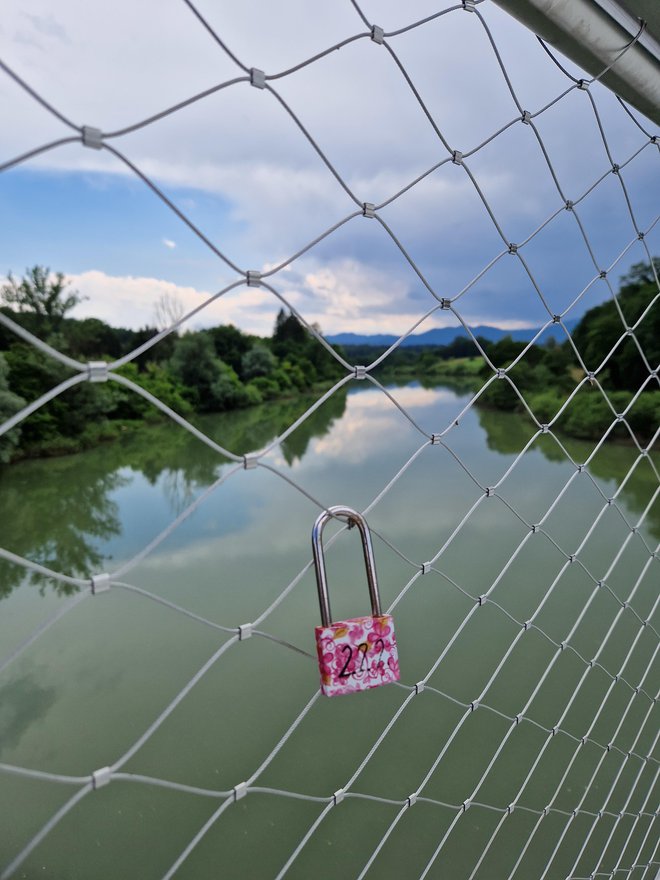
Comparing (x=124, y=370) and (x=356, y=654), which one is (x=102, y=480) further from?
(x=356, y=654)

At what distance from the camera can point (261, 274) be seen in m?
0.43

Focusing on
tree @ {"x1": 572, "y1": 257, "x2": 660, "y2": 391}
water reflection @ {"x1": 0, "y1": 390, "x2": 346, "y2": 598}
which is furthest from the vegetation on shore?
water reflection @ {"x1": 0, "y1": 390, "x2": 346, "y2": 598}

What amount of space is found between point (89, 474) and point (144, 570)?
4200 millimetres

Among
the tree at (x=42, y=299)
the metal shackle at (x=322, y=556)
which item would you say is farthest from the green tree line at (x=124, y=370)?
the metal shackle at (x=322, y=556)

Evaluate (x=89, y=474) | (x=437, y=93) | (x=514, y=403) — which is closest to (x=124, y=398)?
(x=89, y=474)

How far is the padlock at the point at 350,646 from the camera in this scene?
0.39 metres

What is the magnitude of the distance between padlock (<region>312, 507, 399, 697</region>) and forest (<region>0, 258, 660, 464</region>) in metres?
4.12

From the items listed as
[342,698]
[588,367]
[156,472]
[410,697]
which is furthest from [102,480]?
[410,697]

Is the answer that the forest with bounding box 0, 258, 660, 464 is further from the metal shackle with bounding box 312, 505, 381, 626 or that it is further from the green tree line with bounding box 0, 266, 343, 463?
the metal shackle with bounding box 312, 505, 381, 626

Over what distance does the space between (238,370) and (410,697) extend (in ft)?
35.7

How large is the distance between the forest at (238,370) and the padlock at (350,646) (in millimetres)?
4119

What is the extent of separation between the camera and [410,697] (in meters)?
0.51

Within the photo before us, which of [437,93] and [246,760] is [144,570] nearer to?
[246,760]

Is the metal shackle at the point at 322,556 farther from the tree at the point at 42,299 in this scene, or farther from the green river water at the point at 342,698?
the tree at the point at 42,299
